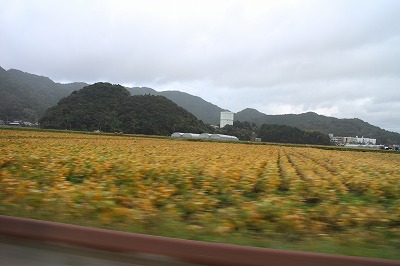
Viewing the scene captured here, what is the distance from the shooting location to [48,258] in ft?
10.2

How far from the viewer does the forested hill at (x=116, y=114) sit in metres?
72.9

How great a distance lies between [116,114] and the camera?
81500mm

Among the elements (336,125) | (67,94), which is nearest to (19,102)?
(67,94)

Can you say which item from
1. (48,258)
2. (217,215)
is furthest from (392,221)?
(48,258)

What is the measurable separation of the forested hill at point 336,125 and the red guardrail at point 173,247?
13709cm

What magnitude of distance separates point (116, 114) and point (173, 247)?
81932 mm

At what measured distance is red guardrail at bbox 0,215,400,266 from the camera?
2637mm

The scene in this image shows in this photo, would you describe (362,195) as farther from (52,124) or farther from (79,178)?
(52,124)

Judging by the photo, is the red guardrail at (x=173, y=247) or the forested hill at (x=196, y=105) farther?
the forested hill at (x=196, y=105)

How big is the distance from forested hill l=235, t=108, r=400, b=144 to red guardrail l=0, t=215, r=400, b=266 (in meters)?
137

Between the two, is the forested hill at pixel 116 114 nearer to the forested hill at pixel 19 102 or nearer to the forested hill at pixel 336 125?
the forested hill at pixel 19 102

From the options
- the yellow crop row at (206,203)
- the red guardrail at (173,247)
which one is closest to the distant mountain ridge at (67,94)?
the yellow crop row at (206,203)

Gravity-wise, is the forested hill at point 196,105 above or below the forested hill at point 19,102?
above

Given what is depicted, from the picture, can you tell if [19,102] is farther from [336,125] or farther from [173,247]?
[336,125]
